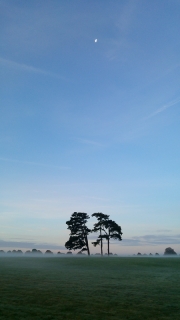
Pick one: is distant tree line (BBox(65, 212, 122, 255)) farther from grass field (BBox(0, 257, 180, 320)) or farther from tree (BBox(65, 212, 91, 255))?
grass field (BBox(0, 257, 180, 320))

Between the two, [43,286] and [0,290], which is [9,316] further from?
[43,286]

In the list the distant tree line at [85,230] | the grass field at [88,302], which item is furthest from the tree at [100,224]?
the grass field at [88,302]

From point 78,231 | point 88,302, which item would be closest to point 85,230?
point 78,231

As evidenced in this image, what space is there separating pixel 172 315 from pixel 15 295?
16.8 feet

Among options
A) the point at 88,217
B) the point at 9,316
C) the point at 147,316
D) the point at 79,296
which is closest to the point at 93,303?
the point at 79,296

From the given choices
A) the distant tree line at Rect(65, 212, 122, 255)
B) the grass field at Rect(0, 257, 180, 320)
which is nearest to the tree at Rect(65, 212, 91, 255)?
the distant tree line at Rect(65, 212, 122, 255)

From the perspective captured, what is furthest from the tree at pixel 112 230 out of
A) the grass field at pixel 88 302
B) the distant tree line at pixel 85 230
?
the grass field at pixel 88 302

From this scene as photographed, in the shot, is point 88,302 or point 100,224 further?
point 100,224

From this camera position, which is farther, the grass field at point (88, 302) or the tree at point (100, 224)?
the tree at point (100, 224)

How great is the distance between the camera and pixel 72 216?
73375 mm

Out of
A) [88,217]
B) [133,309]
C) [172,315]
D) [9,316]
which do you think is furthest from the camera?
[88,217]

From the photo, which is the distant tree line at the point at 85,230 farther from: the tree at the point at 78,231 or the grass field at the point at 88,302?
the grass field at the point at 88,302

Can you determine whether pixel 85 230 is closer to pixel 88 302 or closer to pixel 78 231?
pixel 78 231

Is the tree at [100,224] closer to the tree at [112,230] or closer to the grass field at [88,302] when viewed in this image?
the tree at [112,230]
